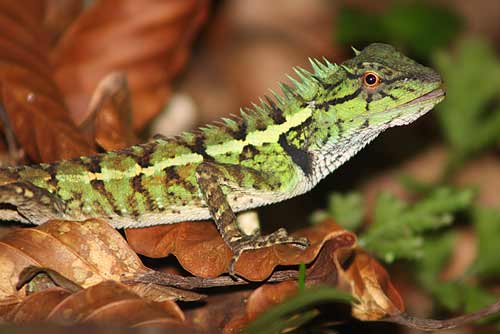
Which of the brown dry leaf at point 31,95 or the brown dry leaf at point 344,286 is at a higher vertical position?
the brown dry leaf at point 31,95

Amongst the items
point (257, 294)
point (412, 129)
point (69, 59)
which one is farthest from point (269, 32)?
point (257, 294)

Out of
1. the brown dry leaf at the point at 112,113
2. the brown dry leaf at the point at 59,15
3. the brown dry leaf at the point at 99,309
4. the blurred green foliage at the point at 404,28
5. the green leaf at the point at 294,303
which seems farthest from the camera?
the blurred green foliage at the point at 404,28

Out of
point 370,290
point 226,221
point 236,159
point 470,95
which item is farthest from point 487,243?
point 226,221

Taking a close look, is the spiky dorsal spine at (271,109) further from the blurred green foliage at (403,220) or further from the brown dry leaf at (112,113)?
the blurred green foliage at (403,220)

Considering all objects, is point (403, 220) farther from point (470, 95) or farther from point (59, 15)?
point (59, 15)

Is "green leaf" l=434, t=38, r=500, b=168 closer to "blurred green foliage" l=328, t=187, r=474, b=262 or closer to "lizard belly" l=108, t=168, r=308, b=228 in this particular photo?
"blurred green foliage" l=328, t=187, r=474, b=262

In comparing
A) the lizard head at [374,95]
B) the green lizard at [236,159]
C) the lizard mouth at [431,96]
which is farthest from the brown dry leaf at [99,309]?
the lizard mouth at [431,96]

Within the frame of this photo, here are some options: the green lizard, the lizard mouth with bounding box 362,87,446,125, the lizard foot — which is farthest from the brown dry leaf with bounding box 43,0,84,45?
the lizard mouth with bounding box 362,87,446,125

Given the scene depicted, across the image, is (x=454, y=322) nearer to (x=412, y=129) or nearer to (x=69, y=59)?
(x=69, y=59)
